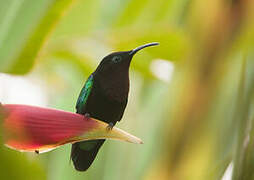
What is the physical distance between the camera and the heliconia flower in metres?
0.26

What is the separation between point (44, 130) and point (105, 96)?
2.9 inches

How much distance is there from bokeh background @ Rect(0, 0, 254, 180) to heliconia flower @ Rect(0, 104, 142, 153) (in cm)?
2

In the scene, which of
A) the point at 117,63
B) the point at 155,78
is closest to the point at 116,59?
the point at 117,63

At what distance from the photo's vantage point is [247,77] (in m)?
0.32

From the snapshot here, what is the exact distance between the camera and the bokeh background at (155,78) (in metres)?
0.24

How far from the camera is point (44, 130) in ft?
0.88

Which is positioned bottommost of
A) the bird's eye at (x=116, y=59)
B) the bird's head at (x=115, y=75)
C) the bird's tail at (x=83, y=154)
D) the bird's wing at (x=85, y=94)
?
the bird's tail at (x=83, y=154)

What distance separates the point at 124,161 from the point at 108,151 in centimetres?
3

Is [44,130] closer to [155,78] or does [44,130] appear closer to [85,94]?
[85,94]

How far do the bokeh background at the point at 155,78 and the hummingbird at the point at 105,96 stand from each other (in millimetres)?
34

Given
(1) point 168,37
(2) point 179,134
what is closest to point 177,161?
(2) point 179,134

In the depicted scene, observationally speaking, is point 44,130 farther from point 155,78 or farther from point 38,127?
point 155,78

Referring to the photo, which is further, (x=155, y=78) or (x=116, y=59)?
(x=155, y=78)

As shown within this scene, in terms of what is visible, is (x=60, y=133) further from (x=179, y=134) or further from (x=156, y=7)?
(x=156, y=7)
